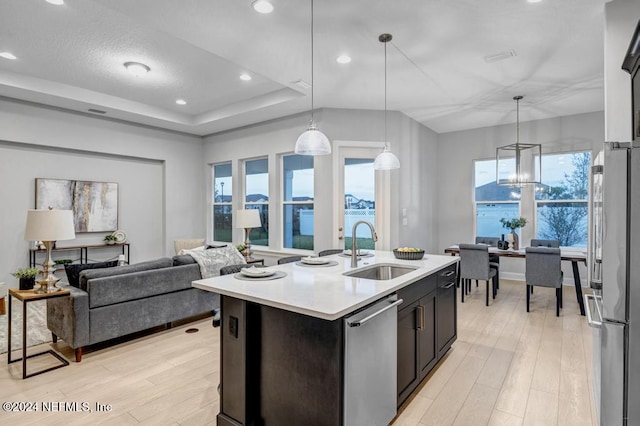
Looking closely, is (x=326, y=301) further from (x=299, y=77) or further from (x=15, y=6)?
(x=15, y=6)

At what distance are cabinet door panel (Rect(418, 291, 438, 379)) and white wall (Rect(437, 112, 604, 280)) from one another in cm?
447

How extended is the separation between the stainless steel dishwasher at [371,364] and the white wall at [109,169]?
577 centimetres

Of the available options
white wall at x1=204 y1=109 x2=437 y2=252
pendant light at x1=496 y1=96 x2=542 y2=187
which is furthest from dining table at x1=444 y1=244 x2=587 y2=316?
pendant light at x1=496 y1=96 x2=542 y2=187

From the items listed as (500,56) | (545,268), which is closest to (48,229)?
(500,56)

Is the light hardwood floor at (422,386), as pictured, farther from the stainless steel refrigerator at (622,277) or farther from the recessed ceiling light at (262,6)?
the recessed ceiling light at (262,6)

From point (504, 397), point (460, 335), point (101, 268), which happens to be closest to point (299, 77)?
point (101, 268)

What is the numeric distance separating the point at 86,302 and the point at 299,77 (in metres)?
3.23

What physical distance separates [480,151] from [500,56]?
3355mm

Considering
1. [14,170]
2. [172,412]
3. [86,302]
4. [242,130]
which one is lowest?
[172,412]

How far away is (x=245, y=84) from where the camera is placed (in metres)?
4.80

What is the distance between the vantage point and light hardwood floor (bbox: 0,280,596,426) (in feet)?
7.32

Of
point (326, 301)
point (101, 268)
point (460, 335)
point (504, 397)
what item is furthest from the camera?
point (460, 335)

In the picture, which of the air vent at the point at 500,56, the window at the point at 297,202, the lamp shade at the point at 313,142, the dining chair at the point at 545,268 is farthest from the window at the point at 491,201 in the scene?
the lamp shade at the point at 313,142

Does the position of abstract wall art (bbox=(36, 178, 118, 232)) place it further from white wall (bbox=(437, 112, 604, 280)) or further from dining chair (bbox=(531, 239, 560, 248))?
dining chair (bbox=(531, 239, 560, 248))
